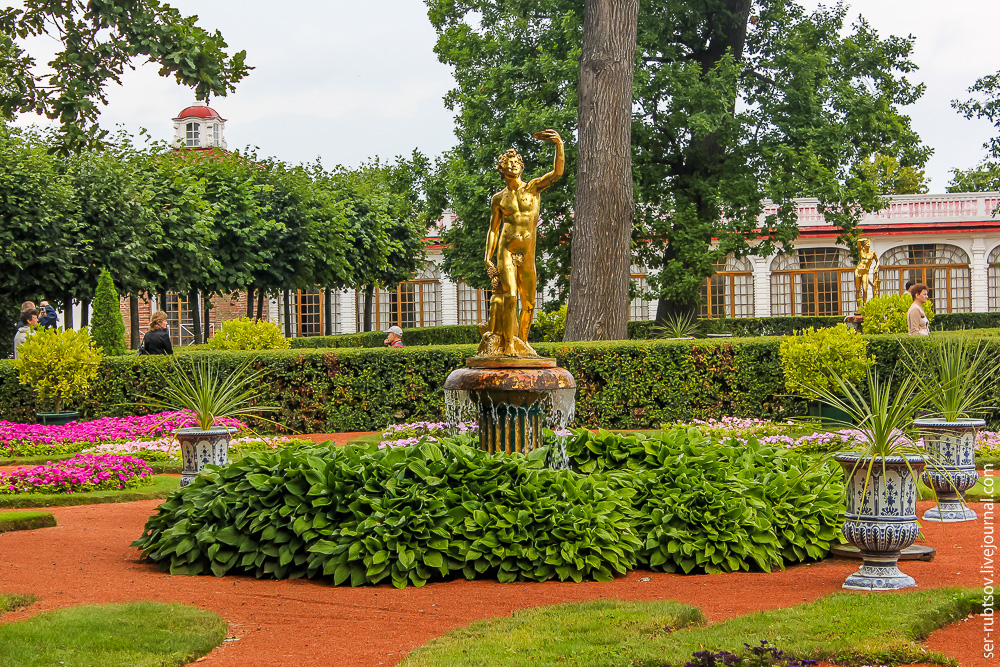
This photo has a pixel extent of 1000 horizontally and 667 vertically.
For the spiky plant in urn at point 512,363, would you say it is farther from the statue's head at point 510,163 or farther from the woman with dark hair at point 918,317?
the woman with dark hair at point 918,317

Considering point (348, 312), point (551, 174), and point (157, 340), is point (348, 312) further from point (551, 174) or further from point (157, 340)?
point (551, 174)

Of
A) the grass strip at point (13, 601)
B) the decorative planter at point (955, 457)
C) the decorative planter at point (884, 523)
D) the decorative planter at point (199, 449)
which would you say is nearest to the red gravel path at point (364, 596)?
the grass strip at point (13, 601)

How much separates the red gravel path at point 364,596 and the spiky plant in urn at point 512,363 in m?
1.93

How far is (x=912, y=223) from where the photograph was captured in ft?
107

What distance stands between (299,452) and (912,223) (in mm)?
30481

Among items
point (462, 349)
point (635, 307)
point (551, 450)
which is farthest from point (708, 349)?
point (635, 307)

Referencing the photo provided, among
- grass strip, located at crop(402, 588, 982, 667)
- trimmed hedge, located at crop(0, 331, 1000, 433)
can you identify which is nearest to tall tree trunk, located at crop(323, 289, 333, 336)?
trimmed hedge, located at crop(0, 331, 1000, 433)

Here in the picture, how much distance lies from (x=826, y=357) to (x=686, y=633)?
7.48 m

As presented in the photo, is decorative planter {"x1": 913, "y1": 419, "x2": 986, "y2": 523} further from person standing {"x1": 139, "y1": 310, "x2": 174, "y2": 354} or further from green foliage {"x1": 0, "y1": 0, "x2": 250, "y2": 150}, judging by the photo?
person standing {"x1": 139, "y1": 310, "x2": 174, "y2": 354}

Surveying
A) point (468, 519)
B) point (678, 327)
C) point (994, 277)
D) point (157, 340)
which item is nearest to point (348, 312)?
point (678, 327)

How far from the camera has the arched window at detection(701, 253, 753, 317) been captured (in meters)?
33.4

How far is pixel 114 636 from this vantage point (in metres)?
4.28

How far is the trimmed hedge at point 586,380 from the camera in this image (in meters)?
12.0

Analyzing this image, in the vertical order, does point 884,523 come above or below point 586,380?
below
